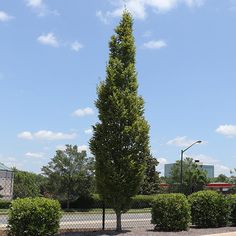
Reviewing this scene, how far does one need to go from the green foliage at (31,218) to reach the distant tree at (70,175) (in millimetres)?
29133

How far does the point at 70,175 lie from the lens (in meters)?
41.3

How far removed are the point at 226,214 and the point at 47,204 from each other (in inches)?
314

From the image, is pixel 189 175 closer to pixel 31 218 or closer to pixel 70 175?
pixel 70 175

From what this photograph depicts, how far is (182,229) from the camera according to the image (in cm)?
1507

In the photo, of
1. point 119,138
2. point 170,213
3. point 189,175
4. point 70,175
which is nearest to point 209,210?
point 170,213

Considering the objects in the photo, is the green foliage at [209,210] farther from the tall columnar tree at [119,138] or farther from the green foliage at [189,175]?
the green foliage at [189,175]

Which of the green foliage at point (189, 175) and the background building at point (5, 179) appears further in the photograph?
the green foliage at point (189, 175)

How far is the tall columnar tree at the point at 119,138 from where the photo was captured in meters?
13.8

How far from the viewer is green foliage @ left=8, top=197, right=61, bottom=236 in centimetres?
1159

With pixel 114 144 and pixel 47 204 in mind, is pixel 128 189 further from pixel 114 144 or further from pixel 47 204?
pixel 47 204

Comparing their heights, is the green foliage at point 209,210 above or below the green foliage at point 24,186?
below

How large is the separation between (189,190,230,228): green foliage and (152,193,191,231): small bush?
1.23 m

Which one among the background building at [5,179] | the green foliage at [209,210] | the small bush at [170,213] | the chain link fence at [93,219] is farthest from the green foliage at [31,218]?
the background building at [5,179]

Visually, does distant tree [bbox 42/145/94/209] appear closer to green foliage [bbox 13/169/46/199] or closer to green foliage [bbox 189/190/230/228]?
green foliage [bbox 13/169/46/199]
